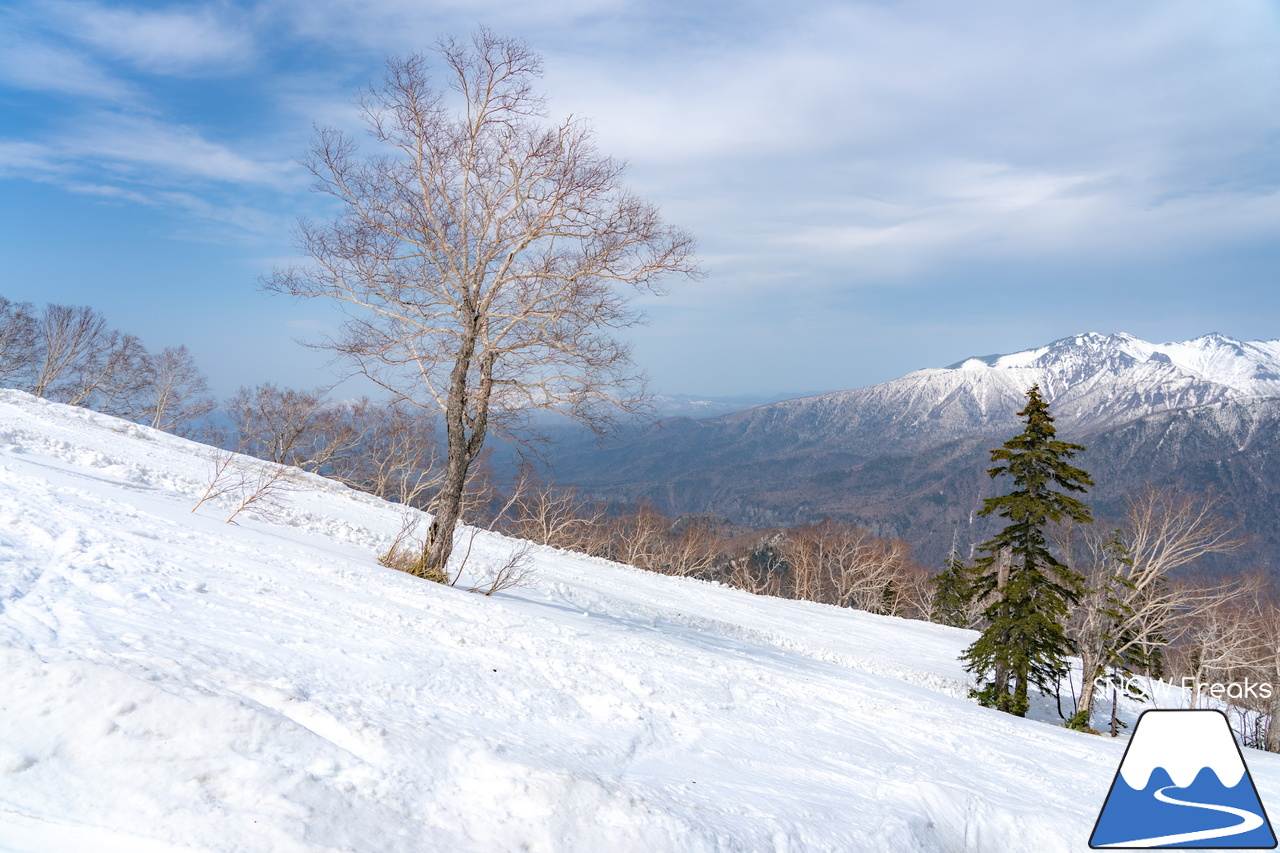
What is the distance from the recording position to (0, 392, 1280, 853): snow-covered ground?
2.61 meters

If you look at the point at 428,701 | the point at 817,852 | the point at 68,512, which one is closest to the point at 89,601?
the point at 428,701

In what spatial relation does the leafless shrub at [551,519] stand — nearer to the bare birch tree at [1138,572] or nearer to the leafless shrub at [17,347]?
the bare birch tree at [1138,572]

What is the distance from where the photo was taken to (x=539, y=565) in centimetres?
1902

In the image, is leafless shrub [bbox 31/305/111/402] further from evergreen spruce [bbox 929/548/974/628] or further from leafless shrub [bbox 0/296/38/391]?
evergreen spruce [bbox 929/548/974/628]

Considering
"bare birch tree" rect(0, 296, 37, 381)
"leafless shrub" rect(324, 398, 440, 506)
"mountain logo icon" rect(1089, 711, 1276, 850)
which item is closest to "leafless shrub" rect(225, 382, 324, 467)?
"leafless shrub" rect(324, 398, 440, 506)

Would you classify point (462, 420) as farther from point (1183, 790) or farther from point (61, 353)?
point (61, 353)

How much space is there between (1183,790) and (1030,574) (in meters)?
17.0

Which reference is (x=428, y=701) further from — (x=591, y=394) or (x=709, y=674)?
(x=591, y=394)

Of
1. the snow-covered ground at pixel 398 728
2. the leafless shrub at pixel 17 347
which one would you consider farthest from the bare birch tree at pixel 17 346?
the snow-covered ground at pixel 398 728

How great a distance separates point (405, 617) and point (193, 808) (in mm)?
3675

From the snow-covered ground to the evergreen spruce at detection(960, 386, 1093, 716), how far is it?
895 cm

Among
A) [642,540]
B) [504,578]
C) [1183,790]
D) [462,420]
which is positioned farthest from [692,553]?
[1183,790]

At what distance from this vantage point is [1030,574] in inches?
713

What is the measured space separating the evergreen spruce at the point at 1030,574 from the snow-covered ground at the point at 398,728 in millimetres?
8947
